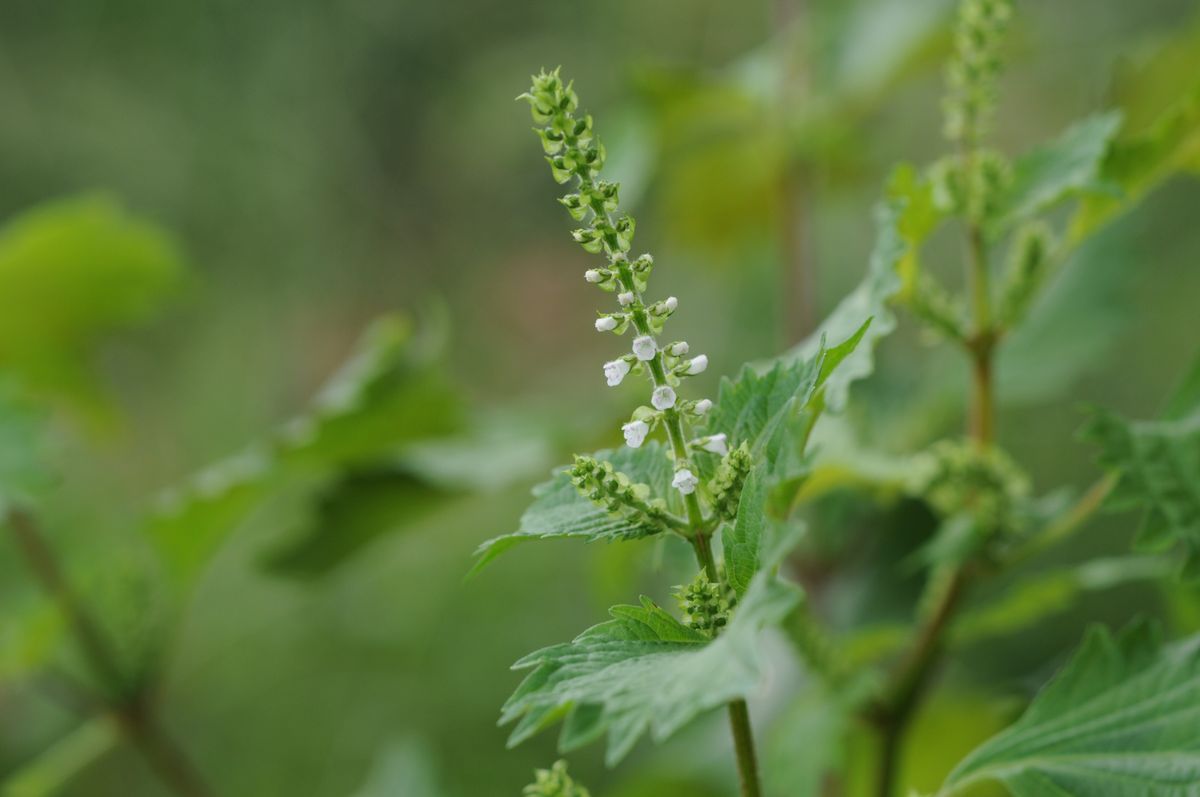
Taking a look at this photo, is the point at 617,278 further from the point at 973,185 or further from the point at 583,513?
the point at 973,185

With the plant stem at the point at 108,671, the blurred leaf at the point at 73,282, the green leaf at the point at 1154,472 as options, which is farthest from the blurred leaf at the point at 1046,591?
the blurred leaf at the point at 73,282

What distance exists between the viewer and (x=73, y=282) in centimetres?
99

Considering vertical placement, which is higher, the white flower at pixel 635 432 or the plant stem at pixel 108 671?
the plant stem at pixel 108 671

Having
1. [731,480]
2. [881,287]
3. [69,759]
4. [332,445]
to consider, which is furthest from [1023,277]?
[69,759]

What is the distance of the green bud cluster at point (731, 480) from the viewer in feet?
1.20

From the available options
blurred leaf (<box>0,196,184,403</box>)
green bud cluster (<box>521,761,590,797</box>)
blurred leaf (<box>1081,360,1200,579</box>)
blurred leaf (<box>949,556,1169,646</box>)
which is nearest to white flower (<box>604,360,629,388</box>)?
green bud cluster (<box>521,761,590,797</box>)

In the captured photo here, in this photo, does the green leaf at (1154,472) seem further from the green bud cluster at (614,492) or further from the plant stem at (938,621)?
the green bud cluster at (614,492)

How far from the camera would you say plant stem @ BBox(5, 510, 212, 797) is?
80cm

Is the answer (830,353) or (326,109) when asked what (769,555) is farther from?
(326,109)

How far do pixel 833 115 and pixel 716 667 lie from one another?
0.84 m

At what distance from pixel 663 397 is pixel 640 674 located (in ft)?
0.27

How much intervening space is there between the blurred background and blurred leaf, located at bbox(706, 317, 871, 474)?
0.72ft

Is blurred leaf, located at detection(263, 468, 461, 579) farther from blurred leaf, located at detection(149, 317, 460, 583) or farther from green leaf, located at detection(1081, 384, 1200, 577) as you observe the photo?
green leaf, located at detection(1081, 384, 1200, 577)

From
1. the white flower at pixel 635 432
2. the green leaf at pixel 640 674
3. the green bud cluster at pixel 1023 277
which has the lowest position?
the green leaf at pixel 640 674
